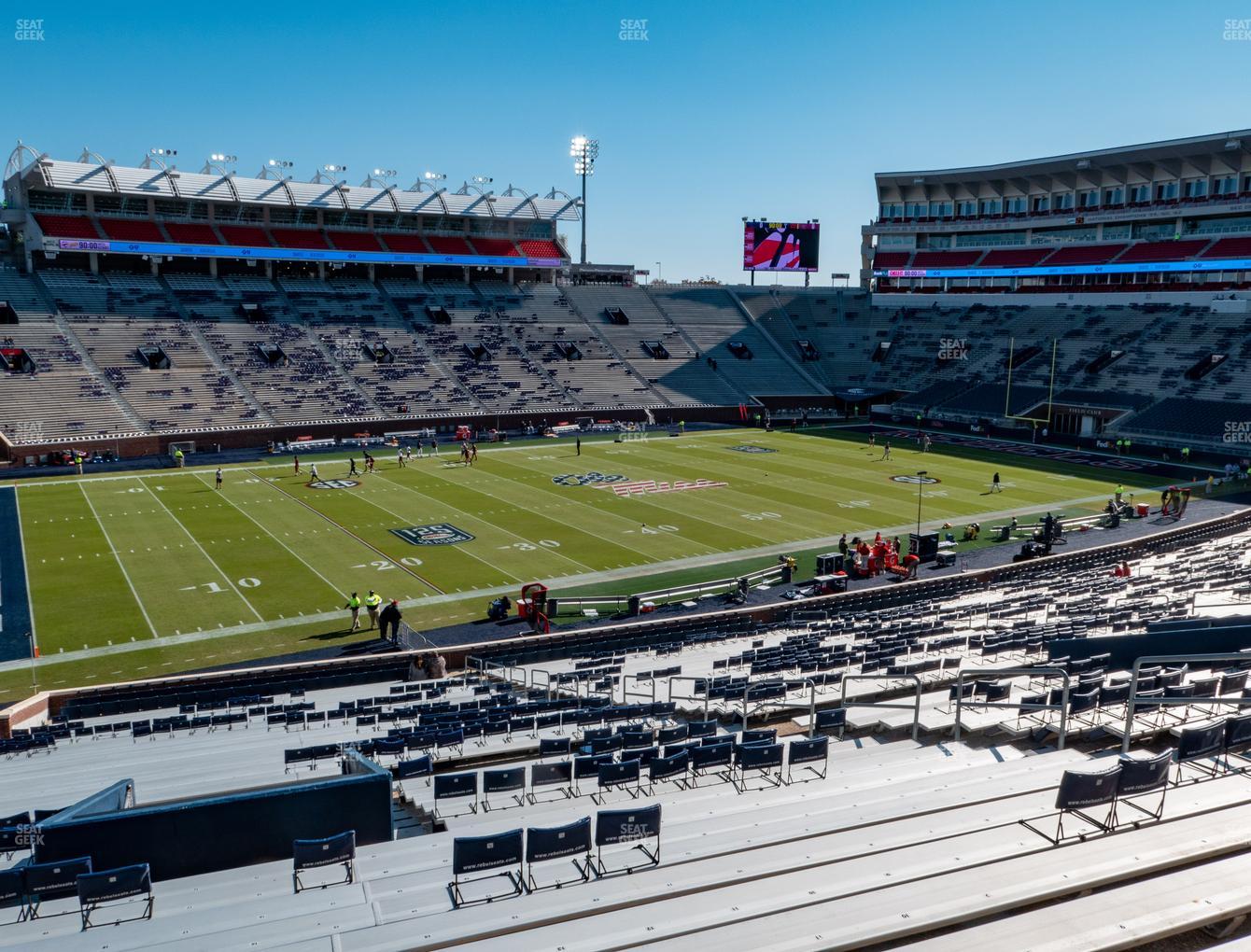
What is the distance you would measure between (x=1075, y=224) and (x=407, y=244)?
59984 mm

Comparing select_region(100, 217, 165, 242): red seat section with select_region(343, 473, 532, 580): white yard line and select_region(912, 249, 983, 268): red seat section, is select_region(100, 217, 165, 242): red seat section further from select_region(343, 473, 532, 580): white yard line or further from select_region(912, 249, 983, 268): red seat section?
Answer: select_region(912, 249, 983, 268): red seat section

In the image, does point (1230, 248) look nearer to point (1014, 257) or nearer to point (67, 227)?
point (1014, 257)

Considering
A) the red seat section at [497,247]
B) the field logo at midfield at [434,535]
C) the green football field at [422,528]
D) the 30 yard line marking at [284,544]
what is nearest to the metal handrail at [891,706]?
the green football field at [422,528]

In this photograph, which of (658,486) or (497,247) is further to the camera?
(497,247)

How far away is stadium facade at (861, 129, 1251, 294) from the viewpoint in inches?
2891

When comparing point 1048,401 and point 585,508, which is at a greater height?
point 1048,401

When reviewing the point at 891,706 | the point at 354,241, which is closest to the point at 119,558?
the point at 891,706

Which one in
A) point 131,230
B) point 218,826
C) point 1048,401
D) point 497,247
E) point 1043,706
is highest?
point 497,247

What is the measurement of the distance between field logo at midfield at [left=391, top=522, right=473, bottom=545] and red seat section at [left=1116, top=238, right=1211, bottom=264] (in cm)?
6572

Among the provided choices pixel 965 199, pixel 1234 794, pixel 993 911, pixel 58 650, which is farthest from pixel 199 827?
pixel 965 199

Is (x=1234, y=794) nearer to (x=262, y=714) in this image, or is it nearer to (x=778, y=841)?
(x=778, y=841)

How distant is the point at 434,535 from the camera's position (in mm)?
36281

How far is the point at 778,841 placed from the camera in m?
7.51

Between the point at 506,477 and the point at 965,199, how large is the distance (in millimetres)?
66162
